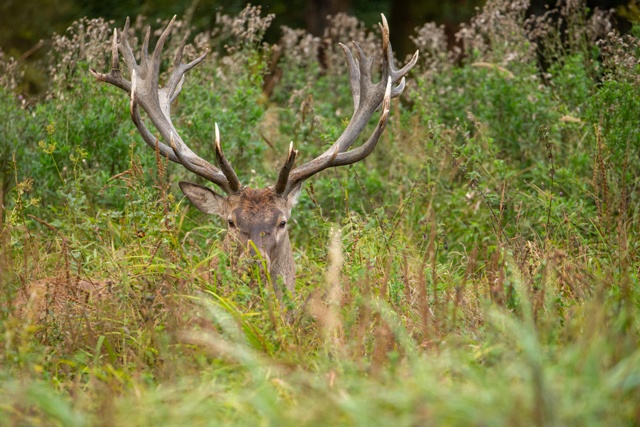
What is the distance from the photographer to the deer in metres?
5.60

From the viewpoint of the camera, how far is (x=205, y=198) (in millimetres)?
6141

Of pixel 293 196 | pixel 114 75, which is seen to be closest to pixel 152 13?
pixel 114 75

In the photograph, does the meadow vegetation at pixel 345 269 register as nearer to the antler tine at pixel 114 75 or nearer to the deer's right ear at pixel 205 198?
the deer's right ear at pixel 205 198

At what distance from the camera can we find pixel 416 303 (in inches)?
205

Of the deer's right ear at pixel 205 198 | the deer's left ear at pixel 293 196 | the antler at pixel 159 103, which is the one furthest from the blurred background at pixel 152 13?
the deer's left ear at pixel 293 196

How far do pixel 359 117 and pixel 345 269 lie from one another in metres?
1.39

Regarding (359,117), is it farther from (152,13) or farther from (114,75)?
(152,13)

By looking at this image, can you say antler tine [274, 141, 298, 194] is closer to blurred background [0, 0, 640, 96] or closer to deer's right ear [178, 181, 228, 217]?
deer's right ear [178, 181, 228, 217]

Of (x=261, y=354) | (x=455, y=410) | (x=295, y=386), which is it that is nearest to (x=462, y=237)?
(x=261, y=354)

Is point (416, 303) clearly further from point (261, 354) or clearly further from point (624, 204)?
point (624, 204)

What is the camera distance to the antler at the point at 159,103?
5.89 meters

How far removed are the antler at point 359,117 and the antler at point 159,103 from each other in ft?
1.39

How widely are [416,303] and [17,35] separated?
13.1 m

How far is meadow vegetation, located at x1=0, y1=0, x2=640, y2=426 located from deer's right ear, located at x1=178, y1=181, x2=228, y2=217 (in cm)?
16
